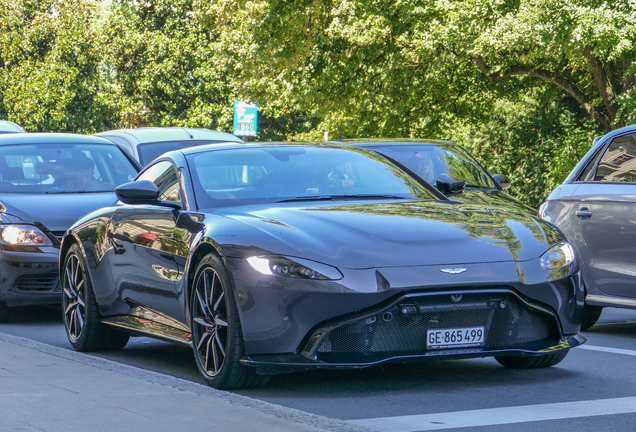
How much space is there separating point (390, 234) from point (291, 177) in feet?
4.08

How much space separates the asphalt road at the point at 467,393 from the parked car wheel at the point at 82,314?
0.19 meters

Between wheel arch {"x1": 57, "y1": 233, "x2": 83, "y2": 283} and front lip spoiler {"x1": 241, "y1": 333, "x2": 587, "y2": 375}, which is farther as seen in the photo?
wheel arch {"x1": 57, "y1": 233, "x2": 83, "y2": 283}

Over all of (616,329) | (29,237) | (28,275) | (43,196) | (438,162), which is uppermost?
(438,162)

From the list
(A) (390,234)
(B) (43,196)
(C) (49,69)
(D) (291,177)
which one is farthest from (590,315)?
(C) (49,69)

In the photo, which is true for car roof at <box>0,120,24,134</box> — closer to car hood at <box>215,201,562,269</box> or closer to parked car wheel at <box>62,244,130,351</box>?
parked car wheel at <box>62,244,130,351</box>

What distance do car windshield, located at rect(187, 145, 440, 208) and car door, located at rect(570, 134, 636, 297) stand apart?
1.90 m

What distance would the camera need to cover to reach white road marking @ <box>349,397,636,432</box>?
461 centimetres

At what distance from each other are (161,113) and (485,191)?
3503cm

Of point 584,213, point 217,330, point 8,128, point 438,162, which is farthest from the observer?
point 8,128

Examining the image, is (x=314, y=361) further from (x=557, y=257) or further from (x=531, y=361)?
(x=531, y=361)

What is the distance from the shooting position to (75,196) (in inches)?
381

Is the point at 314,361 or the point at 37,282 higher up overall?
the point at 314,361

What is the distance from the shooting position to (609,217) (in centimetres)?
795

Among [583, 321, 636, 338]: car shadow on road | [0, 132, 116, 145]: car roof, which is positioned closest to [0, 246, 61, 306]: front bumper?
[0, 132, 116, 145]: car roof
